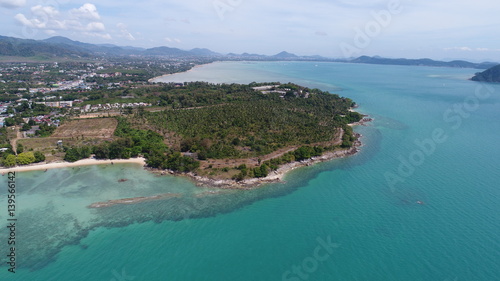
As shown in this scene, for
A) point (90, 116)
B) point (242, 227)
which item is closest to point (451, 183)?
point (242, 227)

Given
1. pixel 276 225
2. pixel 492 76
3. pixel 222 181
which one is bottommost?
pixel 276 225

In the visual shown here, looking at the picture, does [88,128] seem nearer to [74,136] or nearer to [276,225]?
[74,136]

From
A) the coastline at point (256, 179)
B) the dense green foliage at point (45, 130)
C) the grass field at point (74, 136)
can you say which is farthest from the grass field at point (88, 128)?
the coastline at point (256, 179)

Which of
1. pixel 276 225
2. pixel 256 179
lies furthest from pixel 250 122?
pixel 276 225

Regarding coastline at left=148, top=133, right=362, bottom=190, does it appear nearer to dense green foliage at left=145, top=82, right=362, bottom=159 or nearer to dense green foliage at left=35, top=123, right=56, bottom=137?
dense green foliage at left=145, top=82, right=362, bottom=159

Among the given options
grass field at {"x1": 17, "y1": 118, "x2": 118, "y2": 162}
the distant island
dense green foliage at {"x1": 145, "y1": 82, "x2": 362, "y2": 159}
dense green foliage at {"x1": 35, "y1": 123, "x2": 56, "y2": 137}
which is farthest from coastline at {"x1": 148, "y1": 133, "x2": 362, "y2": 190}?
dense green foliage at {"x1": 35, "y1": 123, "x2": 56, "y2": 137}

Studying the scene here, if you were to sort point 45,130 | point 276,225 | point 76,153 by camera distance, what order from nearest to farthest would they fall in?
1. point 276,225
2. point 76,153
3. point 45,130

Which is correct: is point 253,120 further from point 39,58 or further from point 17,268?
point 39,58

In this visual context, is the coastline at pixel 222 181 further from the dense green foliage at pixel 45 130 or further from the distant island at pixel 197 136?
the dense green foliage at pixel 45 130

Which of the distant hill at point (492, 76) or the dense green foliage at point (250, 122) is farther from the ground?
the distant hill at point (492, 76)

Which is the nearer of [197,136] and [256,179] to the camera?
[256,179]
